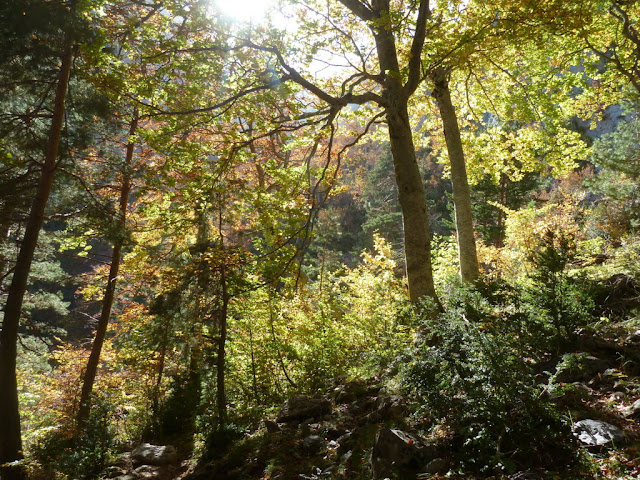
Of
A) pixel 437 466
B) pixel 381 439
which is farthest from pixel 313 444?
pixel 437 466

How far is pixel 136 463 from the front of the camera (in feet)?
19.5

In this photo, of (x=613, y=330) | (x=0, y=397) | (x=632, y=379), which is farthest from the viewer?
(x=0, y=397)

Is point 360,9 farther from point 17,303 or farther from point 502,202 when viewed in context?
point 502,202

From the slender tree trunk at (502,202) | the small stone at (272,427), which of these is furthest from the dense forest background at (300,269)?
the slender tree trunk at (502,202)

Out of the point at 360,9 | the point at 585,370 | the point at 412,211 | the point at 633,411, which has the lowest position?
the point at 633,411

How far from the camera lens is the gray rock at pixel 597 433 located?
96.7 inches

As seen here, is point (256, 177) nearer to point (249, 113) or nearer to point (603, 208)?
point (249, 113)

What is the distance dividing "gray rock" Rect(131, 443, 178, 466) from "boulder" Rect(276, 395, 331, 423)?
6.68 ft

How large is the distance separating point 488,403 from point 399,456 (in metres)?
0.78

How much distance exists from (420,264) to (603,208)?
46.1 feet

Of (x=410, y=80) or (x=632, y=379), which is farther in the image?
(x=410, y=80)

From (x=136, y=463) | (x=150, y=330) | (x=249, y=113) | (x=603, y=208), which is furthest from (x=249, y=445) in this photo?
(x=603, y=208)

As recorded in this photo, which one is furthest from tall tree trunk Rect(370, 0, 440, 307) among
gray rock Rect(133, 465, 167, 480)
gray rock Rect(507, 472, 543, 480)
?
gray rock Rect(133, 465, 167, 480)

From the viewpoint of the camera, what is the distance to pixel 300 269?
552cm
